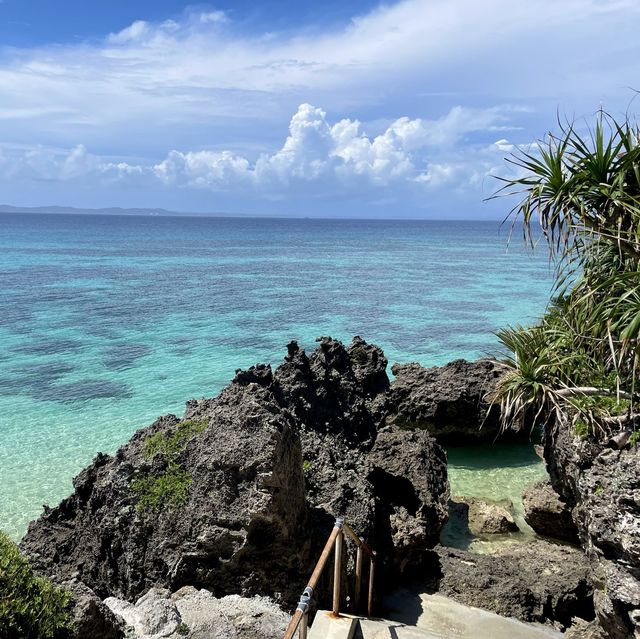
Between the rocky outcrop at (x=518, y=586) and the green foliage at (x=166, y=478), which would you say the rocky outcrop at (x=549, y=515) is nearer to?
the rocky outcrop at (x=518, y=586)

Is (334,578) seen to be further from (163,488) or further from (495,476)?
(495,476)

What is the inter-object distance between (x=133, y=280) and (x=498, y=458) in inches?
1605

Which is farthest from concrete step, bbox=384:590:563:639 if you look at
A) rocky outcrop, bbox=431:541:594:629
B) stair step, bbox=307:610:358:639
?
stair step, bbox=307:610:358:639

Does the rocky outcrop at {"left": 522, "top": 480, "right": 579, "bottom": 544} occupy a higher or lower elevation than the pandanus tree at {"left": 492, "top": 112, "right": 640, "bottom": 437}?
lower

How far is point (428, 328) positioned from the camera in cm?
3203

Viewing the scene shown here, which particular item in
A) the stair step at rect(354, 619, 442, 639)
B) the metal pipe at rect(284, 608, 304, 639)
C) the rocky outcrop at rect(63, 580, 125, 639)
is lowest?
the stair step at rect(354, 619, 442, 639)

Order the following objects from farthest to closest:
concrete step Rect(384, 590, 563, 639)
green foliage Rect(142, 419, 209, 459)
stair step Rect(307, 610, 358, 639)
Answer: green foliage Rect(142, 419, 209, 459), concrete step Rect(384, 590, 563, 639), stair step Rect(307, 610, 358, 639)

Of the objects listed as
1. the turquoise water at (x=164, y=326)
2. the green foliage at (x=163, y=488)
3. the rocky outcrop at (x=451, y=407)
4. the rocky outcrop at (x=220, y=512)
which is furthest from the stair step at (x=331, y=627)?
the rocky outcrop at (x=451, y=407)

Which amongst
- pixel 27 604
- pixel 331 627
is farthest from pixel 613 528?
pixel 27 604

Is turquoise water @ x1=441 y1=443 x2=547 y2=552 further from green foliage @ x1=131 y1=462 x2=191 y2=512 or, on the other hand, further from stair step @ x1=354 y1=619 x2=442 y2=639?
green foliage @ x1=131 y1=462 x2=191 y2=512

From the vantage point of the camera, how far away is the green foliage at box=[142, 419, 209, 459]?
7.62 m

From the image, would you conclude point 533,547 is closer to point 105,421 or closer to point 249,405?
point 249,405

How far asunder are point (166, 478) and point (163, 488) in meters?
0.14

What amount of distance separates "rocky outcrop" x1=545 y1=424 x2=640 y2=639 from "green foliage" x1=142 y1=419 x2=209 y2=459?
192 inches
